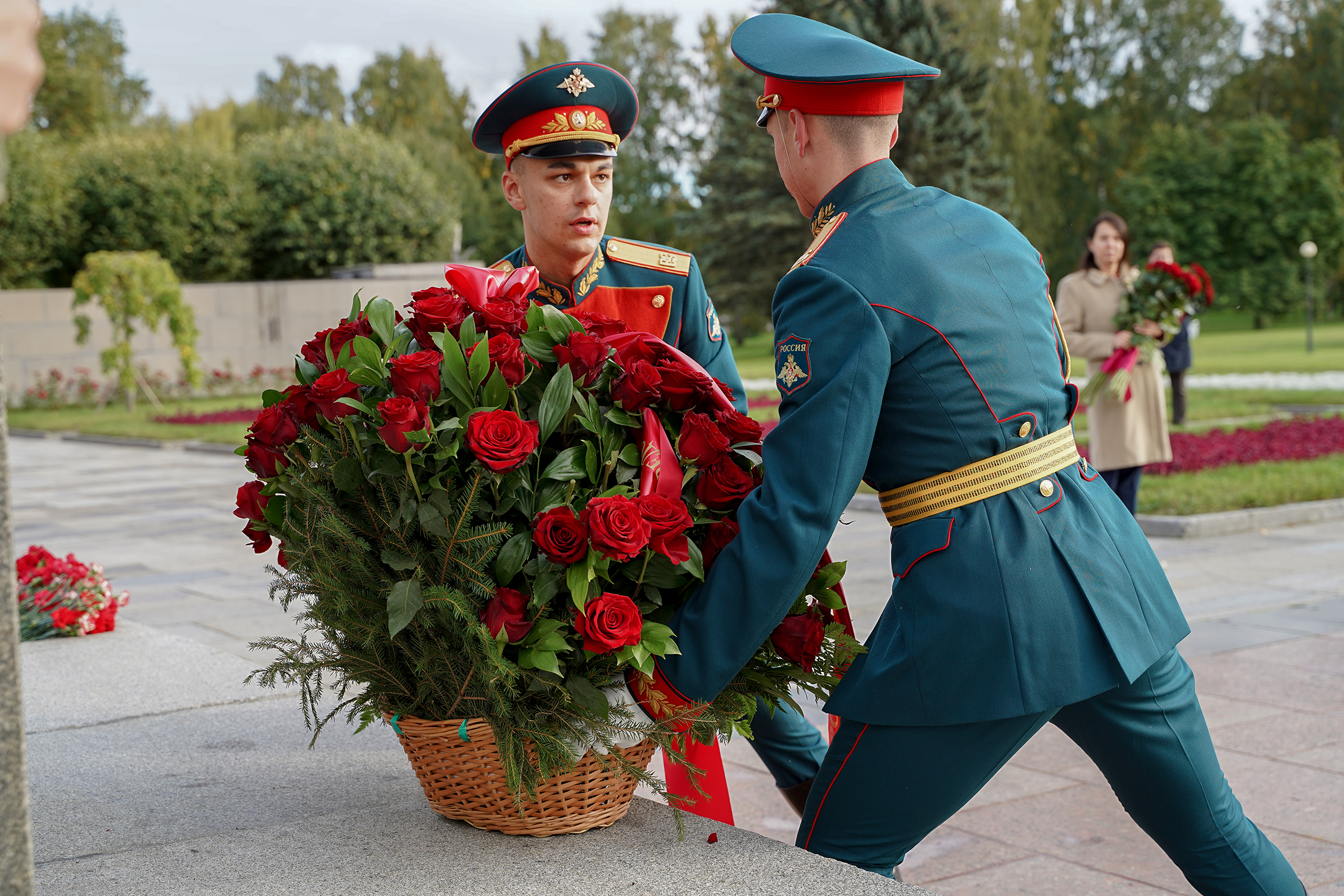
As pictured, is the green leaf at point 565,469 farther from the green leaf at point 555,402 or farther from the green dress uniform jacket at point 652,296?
the green dress uniform jacket at point 652,296

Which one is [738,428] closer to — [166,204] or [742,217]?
[166,204]

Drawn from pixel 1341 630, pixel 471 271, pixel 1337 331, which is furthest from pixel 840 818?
pixel 1337 331

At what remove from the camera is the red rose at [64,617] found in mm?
5133

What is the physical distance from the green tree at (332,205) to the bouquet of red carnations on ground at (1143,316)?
1052 inches

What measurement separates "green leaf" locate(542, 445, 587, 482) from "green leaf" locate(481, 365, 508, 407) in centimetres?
14

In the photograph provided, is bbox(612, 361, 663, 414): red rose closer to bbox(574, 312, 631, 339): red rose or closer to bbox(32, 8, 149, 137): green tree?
bbox(574, 312, 631, 339): red rose

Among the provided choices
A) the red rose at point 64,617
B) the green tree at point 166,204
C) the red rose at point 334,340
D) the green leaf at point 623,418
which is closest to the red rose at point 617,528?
the green leaf at point 623,418

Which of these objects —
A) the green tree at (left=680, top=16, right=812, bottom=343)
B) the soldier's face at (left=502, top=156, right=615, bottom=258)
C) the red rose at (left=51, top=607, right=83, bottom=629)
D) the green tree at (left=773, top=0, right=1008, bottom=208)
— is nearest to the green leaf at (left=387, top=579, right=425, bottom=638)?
the soldier's face at (left=502, top=156, right=615, bottom=258)

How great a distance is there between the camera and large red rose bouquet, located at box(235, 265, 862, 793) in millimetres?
2100

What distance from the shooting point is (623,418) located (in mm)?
2264

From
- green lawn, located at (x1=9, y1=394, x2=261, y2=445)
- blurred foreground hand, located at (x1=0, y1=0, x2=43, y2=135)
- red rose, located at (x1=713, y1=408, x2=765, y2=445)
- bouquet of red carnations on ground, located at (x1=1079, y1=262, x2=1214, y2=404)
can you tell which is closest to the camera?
blurred foreground hand, located at (x1=0, y1=0, x2=43, y2=135)

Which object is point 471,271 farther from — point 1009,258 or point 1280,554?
point 1280,554

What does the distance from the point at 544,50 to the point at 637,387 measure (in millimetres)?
56787

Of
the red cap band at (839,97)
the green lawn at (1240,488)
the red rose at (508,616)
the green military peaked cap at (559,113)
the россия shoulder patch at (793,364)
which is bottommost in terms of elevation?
the green lawn at (1240,488)
